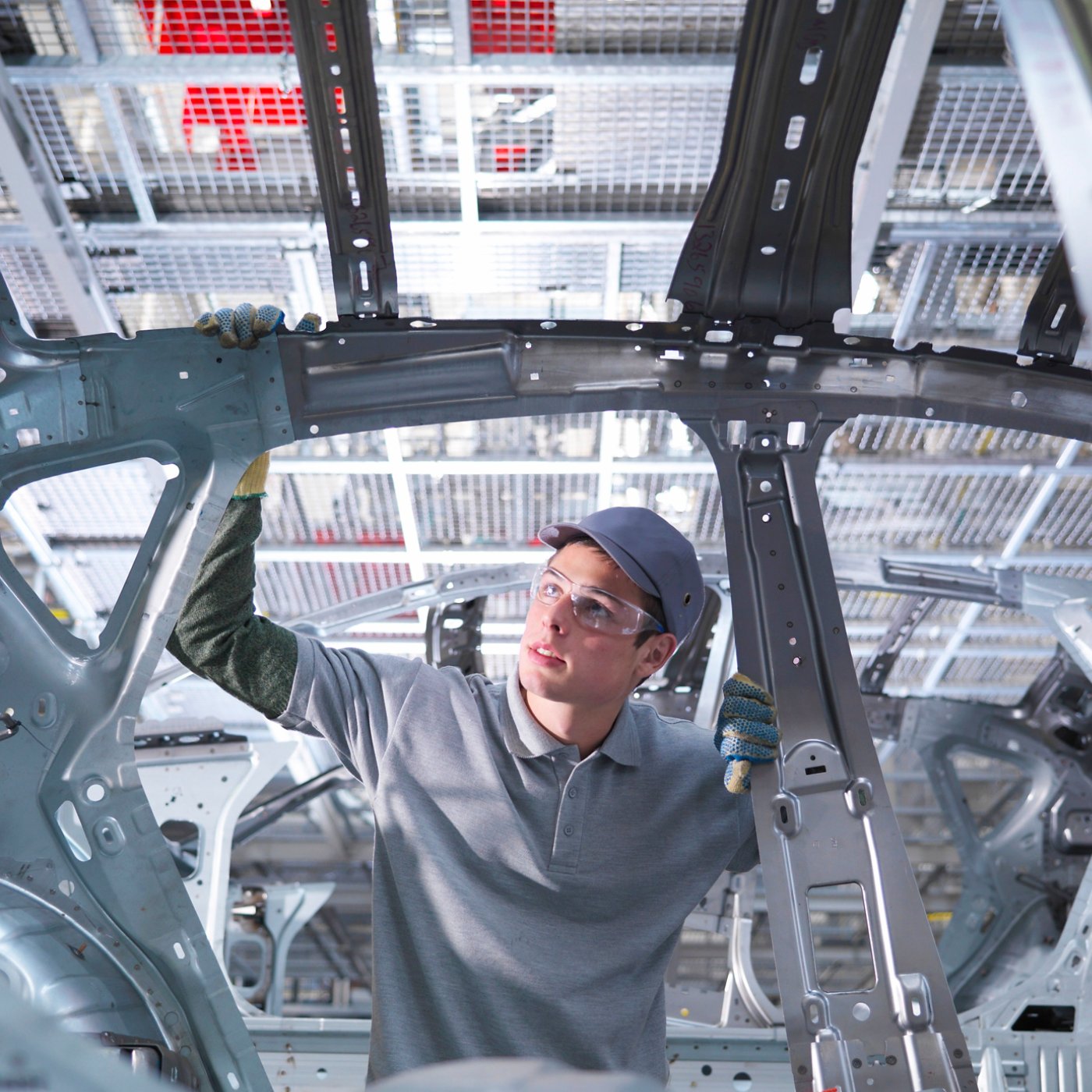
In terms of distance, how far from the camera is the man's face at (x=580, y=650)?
8.38 ft

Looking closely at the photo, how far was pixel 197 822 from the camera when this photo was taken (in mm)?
5164

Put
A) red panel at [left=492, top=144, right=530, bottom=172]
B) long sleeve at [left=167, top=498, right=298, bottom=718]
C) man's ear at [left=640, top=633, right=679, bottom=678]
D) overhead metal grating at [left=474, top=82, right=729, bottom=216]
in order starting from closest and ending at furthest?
1. long sleeve at [left=167, top=498, right=298, bottom=718]
2. man's ear at [left=640, top=633, right=679, bottom=678]
3. overhead metal grating at [left=474, top=82, right=729, bottom=216]
4. red panel at [left=492, top=144, right=530, bottom=172]

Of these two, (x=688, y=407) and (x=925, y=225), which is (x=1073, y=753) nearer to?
(x=925, y=225)

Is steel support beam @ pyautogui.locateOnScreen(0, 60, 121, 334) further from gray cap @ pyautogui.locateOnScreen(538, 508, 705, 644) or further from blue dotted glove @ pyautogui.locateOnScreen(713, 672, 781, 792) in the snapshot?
blue dotted glove @ pyautogui.locateOnScreen(713, 672, 781, 792)

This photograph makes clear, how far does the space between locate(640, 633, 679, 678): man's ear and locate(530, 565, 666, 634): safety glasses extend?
0.25 ft

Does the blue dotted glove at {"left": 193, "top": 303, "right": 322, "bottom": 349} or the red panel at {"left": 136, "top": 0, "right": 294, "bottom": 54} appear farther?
the red panel at {"left": 136, "top": 0, "right": 294, "bottom": 54}

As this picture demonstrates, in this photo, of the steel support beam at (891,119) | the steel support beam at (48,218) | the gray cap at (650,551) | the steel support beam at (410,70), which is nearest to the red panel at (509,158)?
the steel support beam at (410,70)

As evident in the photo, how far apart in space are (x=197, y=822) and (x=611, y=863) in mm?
3114

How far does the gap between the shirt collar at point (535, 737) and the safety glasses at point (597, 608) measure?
7.4 inches

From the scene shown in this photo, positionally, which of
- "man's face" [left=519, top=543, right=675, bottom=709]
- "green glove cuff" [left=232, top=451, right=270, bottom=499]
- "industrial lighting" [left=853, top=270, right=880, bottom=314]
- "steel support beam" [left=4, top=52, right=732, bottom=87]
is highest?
"steel support beam" [left=4, top=52, right=732, bottom=87]

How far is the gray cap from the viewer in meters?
2.65

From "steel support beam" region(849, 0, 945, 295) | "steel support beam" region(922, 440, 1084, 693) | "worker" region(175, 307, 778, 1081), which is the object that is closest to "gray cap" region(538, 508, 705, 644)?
"worker" region(175, 307, 778, 1081)

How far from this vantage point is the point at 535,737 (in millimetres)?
2545

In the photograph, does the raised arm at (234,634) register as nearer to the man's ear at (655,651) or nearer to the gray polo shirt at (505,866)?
the gray polo shirt at (505,866)
